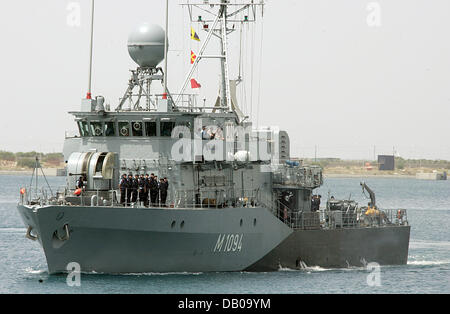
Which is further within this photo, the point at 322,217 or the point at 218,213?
the point at 322,217

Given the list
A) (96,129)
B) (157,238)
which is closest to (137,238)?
(157,238)

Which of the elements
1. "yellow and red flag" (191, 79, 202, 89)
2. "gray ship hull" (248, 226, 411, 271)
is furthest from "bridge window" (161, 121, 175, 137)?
"gray ship hull" (248, 226, 411, 271)

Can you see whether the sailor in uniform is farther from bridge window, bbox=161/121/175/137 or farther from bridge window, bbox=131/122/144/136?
bridge window, bbox=161/121/175/137

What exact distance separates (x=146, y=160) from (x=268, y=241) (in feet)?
18.0

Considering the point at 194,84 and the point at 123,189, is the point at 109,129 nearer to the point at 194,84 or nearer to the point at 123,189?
the point at 123,189

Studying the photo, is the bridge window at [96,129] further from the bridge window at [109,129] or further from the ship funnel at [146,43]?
the ship funnel at [146,43]

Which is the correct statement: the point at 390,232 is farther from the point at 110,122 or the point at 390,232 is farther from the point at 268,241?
the point at 110,122

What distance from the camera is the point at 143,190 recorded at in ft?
98.3

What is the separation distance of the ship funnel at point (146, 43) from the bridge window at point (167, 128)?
300cm

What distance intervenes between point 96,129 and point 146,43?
12.0 ft

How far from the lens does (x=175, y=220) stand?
97.2 feet

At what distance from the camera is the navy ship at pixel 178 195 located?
96.4ft

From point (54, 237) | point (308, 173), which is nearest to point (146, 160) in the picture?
point (54, 237)

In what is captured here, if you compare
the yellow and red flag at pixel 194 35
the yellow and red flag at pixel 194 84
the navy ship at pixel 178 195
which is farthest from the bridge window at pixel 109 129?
the yellow and red flag at pixel 194 35
